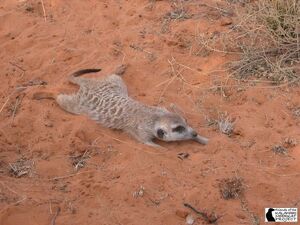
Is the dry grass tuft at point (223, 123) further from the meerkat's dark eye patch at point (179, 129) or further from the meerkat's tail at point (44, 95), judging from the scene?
the meerkat's tail at point (44, 95)

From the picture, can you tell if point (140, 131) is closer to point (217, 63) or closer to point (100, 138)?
point (100, 138)

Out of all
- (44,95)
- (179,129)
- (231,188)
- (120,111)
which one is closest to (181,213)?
(231,188)

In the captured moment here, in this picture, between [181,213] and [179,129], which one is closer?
[181,213]

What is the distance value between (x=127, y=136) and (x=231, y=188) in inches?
43.9

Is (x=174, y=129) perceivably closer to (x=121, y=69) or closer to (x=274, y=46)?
(x=121, y=69)

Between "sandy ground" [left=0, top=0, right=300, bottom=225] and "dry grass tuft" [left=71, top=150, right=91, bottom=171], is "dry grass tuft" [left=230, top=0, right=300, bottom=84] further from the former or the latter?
"dry grass tuft" [left=71, top=150, right=91, bottom=171]

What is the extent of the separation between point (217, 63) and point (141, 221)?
7.24 ft

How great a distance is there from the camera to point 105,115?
460 cm

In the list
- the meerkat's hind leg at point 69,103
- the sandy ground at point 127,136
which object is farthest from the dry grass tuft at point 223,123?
the meerkat's hind leg at point 69,103

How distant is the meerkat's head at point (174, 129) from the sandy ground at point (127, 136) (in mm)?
79

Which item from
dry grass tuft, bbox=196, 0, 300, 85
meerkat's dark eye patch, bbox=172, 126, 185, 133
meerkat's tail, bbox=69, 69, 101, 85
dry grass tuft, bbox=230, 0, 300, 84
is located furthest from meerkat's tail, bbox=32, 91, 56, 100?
dry grass tuft, bbox=230, 0, 300, 84

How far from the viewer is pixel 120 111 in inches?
181

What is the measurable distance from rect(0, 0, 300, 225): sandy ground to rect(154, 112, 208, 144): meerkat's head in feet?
0.26

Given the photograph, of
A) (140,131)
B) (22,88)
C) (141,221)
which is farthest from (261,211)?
(22,88)
